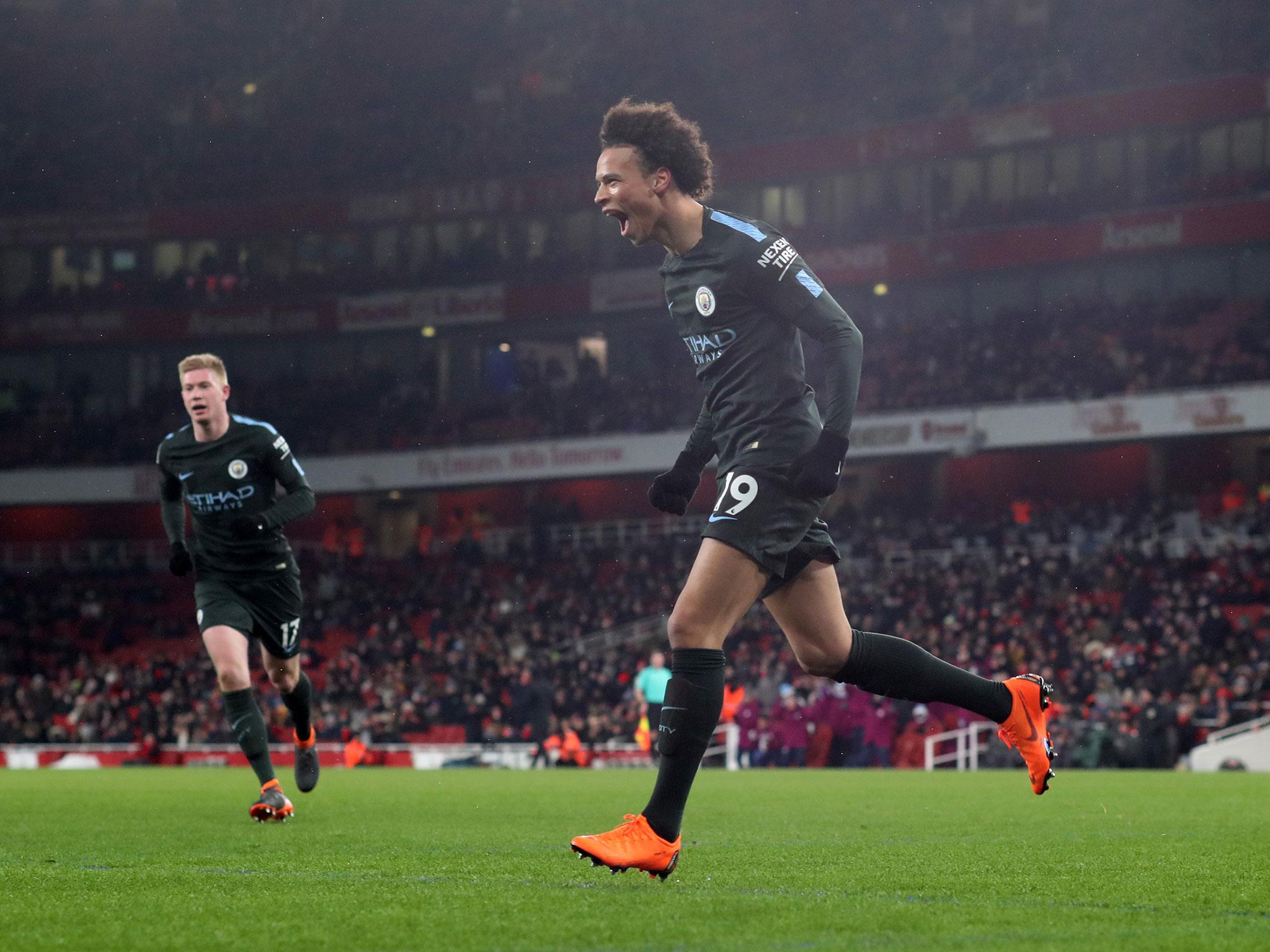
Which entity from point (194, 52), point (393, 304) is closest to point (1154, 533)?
point (393, 304)

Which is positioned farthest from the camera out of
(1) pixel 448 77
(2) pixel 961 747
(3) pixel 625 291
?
(1) pixel 448 77

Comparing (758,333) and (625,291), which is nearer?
(758,333)

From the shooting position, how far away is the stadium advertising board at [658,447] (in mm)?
29703

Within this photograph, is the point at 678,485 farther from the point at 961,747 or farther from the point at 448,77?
the point at 448,77

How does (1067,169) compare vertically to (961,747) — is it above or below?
above

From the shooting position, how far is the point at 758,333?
15.0ft

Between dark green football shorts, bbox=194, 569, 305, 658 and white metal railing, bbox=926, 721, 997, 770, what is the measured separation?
13.3 m

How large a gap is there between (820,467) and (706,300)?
2.19 feet

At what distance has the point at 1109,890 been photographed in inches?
163

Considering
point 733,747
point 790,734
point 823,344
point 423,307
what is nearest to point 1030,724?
point 823,344

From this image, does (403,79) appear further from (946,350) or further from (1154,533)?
(1154,533)

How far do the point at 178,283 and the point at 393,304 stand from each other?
664 centimetres

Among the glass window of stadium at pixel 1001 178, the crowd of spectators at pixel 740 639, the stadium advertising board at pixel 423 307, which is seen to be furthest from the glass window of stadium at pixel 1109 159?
the stadium advertising board at pixel 423 307

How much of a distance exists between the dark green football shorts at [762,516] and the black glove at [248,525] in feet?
11.5
